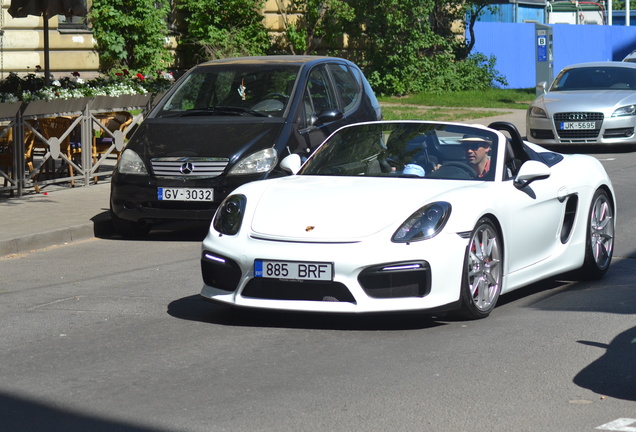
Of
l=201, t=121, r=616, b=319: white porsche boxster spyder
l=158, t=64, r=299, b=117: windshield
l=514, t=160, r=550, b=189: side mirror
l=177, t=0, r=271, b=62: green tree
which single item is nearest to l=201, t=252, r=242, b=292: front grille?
l=201, t=121, r=616, b=319: white porsche boxster spyder

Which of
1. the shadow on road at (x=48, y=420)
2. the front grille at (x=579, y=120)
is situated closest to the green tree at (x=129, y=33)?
the front grille at (x=579, y=120)

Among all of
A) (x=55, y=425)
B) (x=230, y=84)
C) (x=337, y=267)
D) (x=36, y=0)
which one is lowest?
(x=55, y=425)

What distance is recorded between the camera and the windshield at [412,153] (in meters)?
7.63

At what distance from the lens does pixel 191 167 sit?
1048cm

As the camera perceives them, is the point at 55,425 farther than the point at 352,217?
No

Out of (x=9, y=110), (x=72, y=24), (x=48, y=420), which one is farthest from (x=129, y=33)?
(x=48, y=420)

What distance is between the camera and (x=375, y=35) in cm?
3192

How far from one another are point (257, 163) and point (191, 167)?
0.61m

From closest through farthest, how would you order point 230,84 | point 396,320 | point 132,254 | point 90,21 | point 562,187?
point 396,320, point 562,187, point 132,254, point 230,84, point 90,21

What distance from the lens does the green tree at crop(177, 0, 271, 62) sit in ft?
96.9

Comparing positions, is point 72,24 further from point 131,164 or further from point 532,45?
point 532,45

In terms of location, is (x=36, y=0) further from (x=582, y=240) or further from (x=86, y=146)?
(x=582, y=240)

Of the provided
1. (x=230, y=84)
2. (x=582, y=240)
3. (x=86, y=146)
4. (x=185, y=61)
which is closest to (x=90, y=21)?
(x=185, y=61)

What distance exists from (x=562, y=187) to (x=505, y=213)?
939mm
